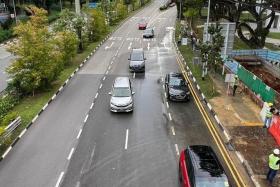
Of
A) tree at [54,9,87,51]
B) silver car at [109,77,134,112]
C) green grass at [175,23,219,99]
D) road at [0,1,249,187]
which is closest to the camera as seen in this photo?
road at [0,1,249,187]

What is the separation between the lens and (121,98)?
25781 millimetres

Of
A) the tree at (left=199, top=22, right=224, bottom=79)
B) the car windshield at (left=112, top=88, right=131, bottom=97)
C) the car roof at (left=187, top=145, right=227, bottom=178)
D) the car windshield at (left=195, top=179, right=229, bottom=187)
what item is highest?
the tree at (left=199, top=22, right=224, bottom=79)

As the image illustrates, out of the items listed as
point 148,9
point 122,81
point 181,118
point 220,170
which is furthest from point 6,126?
point 148,9

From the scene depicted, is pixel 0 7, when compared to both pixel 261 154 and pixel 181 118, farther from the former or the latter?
pixel 261 154

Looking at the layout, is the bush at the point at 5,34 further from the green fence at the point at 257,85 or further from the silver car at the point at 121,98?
the green fence at the point at 257,85

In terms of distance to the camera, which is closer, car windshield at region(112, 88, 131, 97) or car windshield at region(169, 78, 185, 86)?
car windshield at region(112, 88, 131, 97)

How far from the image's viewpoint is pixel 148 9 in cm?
9700

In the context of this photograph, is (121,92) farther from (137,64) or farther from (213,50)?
(137,64)

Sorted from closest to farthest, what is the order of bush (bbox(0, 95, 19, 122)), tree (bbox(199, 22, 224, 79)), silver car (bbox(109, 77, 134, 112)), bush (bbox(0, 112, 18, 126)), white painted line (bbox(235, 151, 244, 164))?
1. white painted line (bbox(235, 151, 244, 164))
2. bush (bbox(0, 112, 18, 126))
3. silver car (bbox(109, 77, 134, 112))
4. bush (bbox(0, 95, 19, 122))
5. tree (bbox(199, 22, 224, 79))

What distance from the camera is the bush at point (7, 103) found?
25702 mm

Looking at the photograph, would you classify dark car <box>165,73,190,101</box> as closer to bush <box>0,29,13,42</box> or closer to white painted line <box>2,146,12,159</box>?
white painted line <box>2,146,12,159</box>

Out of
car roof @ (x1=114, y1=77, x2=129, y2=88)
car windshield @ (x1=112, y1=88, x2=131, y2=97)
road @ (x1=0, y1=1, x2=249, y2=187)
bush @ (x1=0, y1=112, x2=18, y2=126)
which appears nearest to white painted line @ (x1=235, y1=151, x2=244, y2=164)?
road @ (x1=0, y1=1, x2=249, y2=187)

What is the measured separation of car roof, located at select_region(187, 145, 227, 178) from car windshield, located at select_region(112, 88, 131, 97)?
10.0 metres

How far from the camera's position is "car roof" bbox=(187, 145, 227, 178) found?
1498cm
